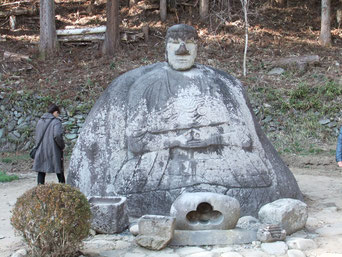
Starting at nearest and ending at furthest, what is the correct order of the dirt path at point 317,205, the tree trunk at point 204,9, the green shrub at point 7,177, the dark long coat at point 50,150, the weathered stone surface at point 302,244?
the weathered stone surface at point 302,244
the dirt path at point 317,205
the dark long coat at point 50,150
the green shrub at point 7,177
the tree trunk at point 204,9

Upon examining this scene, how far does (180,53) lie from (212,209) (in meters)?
2.34

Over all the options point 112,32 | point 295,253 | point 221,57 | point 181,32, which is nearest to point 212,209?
point 295,253

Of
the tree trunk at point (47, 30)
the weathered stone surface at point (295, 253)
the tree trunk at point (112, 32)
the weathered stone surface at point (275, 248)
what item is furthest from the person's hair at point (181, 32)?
the tree trunk at point (47, 30)

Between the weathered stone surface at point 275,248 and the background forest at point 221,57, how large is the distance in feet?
24.4

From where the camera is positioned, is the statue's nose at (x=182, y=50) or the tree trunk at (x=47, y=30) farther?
the tree trunk at (x=47, y=30)

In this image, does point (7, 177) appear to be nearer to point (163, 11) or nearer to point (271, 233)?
point (271, 233)

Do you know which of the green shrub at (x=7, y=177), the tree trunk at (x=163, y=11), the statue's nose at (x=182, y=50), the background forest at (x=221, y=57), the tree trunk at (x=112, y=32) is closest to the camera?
the statue's nose at (x=182, y=50)

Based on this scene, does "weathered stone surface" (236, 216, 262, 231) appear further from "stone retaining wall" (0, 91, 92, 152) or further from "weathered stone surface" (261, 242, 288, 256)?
"stone retaining wall" (0, 91, 92, 152)

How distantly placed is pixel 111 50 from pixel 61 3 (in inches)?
200

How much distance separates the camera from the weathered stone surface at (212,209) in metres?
5.50

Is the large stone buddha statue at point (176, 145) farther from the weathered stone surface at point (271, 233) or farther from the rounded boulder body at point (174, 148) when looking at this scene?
the weathered stone surface at point (271, 233)

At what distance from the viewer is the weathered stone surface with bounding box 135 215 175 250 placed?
5238mm

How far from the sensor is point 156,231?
529 centimetres

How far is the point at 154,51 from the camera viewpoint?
58.9 ft
